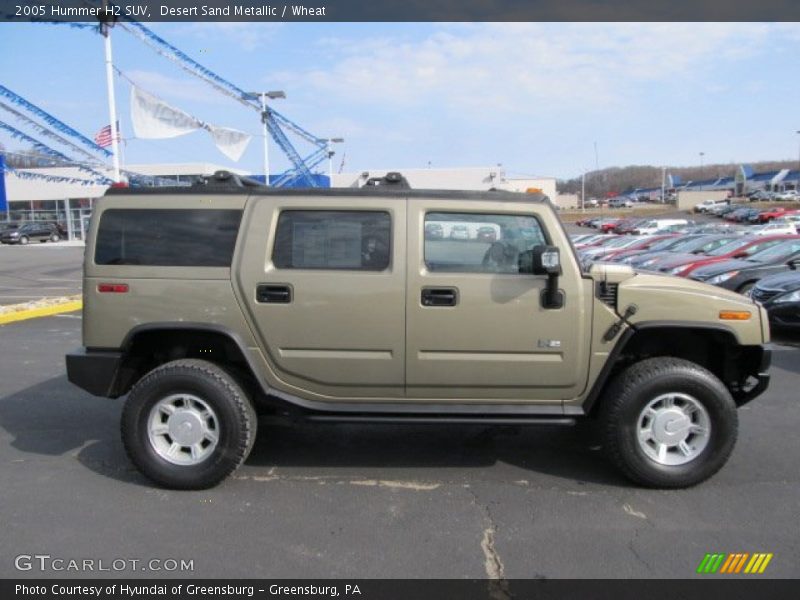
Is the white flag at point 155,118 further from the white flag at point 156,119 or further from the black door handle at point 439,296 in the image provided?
the black door handle at point 439,296

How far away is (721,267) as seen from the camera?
11.7 meters

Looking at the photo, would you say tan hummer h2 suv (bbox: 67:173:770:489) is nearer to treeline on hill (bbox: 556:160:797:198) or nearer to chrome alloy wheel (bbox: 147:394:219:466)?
chrome alloy wheel (bbox: 147:394:219:466)

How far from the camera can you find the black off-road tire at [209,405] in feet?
12.4

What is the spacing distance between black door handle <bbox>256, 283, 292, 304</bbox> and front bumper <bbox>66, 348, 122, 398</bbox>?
1.00 metres

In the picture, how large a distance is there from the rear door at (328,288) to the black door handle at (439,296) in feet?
0.46

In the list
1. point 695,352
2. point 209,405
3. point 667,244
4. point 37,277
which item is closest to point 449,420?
point 209,405

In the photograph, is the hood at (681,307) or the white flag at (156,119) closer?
the hood at (681,307)

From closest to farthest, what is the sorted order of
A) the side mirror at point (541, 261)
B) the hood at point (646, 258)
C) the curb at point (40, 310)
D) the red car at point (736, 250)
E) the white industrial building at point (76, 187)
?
1. the side mirror at point (541, 261)
2. the curb at point (40, 310)
3. the red car at point (736, 250)
4. the hood at point (646, 258)
5. the white industrial building at point (76, 187)

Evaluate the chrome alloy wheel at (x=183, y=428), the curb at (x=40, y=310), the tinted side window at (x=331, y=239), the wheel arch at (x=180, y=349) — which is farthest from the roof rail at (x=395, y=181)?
the curb at (x=40, y=310)

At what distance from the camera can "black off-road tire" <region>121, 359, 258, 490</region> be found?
12.4ft

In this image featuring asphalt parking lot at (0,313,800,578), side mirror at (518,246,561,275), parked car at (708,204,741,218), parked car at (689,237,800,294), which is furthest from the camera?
parked car at (708,204,741,218)

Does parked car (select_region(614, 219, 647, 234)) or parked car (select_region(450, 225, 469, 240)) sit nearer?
parked car (select_region(450, 225, 469, 240))

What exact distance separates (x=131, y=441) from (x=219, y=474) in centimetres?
58

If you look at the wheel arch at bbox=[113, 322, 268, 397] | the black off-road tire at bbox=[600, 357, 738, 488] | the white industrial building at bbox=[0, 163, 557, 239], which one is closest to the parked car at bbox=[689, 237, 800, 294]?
the black off-road tire at bbox=[600, 357, 738, 488]
